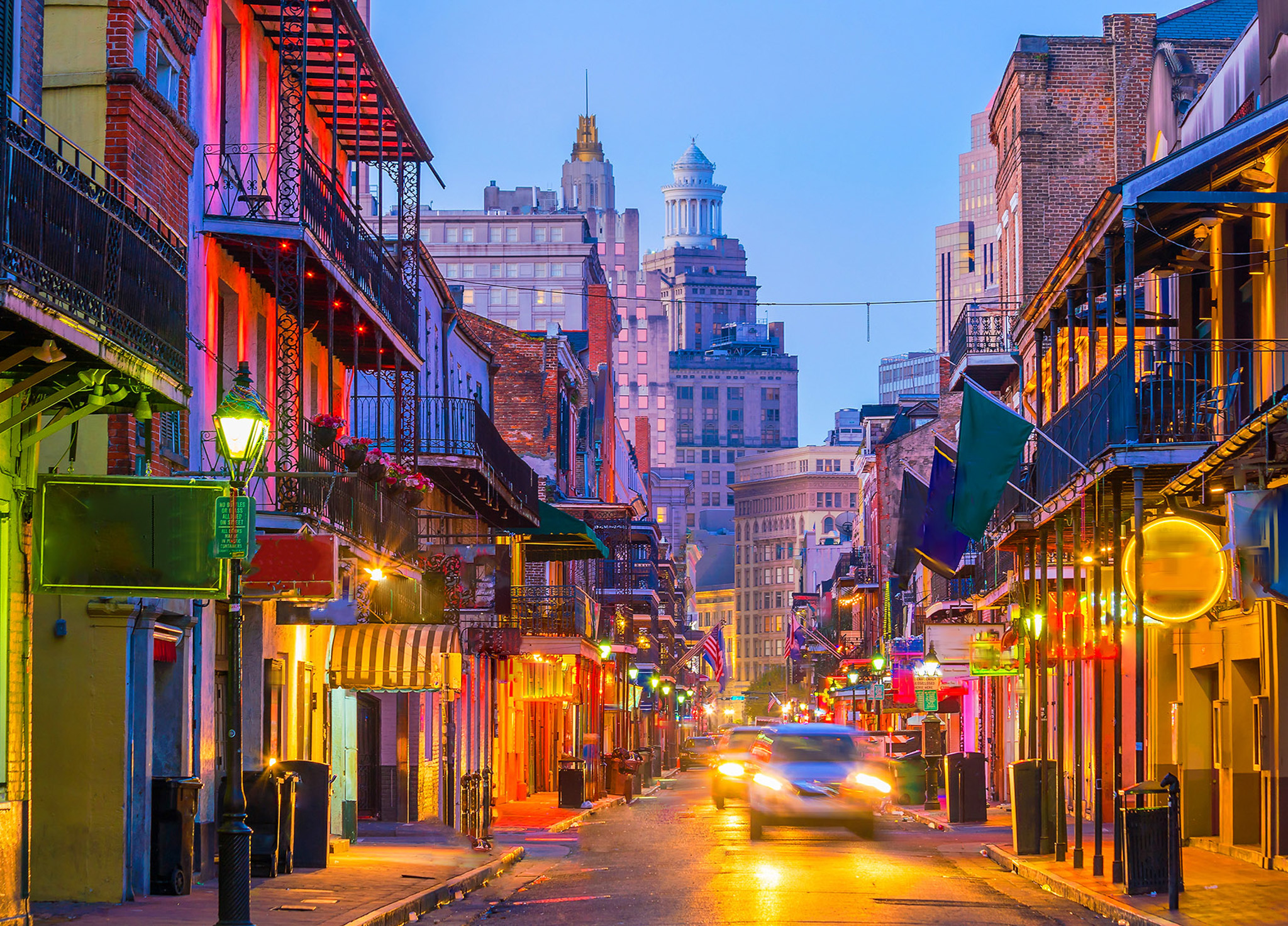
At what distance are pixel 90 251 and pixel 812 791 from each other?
52.1 ft

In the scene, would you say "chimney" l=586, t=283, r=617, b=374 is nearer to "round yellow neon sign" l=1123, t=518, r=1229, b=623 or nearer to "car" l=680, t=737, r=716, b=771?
"car" l=680, t=737, r=716, b=771

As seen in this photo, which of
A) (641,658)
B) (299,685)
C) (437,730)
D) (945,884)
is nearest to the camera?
(945,884)

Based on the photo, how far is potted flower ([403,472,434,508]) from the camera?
26628mm

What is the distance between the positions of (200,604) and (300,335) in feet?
11.2

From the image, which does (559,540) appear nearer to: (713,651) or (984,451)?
(984,451)

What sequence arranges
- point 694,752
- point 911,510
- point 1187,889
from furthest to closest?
point 694,752 → point 911,510 → point 1187,889

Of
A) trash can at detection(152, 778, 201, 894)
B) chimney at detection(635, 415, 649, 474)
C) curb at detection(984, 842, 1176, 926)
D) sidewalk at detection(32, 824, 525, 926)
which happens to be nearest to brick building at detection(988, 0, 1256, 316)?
curb at detection(984, 842, 1176, 926)

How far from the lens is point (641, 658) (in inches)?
3642

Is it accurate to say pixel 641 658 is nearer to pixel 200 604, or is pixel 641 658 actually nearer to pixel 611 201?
pixel 200 604

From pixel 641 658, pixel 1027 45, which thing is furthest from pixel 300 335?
pixel 641 658

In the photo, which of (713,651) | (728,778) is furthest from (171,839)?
(713,651)

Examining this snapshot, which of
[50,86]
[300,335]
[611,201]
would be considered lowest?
[300,335]

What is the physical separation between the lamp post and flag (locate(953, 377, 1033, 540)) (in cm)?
982

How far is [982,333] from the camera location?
131ft
